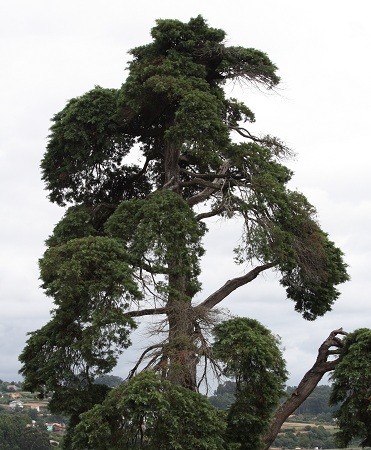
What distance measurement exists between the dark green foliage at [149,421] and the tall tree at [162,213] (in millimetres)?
803

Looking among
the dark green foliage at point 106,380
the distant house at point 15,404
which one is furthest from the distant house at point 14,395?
the dark green foliage at point 106,380

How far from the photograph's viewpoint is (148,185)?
19312 mm

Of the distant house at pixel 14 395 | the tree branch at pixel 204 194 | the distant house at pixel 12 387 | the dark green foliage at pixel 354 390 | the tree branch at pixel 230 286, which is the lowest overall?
the dark green foliage at pixel 354 390

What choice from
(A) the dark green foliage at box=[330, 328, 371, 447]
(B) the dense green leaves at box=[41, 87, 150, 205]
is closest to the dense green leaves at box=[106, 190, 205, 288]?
(B) the dense green leaves at box=[41, 87, 150, 205]

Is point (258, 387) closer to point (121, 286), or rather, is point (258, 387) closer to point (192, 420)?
point (192, 420)

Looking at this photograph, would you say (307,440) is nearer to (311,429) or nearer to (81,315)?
(311,429)

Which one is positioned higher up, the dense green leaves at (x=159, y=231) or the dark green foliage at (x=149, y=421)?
the dense green leaves at (x=159, y=231)

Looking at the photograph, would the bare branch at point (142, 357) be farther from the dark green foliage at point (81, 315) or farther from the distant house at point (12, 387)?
the distant house at point (12, 387)

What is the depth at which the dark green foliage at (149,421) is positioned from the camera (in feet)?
40.9

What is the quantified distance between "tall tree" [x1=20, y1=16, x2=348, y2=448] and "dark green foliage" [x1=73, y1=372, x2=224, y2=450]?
2.63 ft

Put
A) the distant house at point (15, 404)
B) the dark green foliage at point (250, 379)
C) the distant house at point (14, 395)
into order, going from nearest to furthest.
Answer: the dark green foliage at point (250, 379) → the distant house at point (15, 404) → the distant house at point (14, 395)

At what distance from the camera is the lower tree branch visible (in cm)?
1677

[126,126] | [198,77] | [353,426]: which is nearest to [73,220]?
[126,126]

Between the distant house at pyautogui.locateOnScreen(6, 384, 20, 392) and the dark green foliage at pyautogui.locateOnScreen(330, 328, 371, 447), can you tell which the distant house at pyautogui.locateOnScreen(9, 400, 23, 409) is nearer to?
the distant house at pyautogui.locateOnScreen(6, 384, 20, 392)
